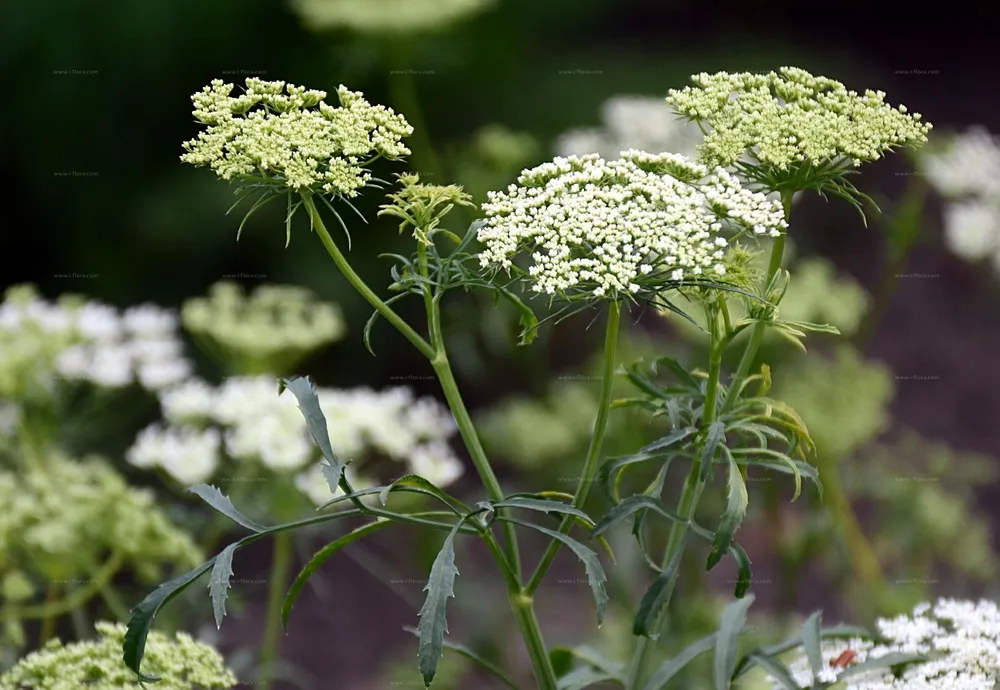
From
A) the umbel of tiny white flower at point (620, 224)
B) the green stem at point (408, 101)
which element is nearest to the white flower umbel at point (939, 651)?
the umbel of tiny white flower at point (620, 224)

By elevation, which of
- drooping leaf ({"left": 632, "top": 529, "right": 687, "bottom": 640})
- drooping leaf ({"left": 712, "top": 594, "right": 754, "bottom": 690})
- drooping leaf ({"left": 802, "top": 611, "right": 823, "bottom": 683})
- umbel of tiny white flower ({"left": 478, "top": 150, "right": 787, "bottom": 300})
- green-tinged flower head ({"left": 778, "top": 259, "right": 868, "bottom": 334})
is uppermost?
umbel of tiny white flower ({"left": 478, "top": 150, "right": 787, "bottom": 300})

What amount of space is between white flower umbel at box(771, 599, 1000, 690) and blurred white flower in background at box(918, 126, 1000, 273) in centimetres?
105

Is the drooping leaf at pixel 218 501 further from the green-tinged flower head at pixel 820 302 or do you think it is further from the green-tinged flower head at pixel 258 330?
the green-tinged flower head at pixel 820 302

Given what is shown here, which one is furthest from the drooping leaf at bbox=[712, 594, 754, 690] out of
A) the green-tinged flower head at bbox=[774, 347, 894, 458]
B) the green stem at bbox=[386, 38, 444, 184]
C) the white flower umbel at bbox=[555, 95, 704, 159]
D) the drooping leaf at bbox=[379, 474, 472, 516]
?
the white flower umbel at bbox=[555, 95, 704, 159]

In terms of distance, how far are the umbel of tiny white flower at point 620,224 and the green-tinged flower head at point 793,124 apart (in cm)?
3

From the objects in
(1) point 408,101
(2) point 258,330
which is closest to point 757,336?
(2) point 258,330

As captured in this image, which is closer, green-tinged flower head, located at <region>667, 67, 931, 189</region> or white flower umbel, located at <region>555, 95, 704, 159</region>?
green-tinged flower head, located at <region>667, 67, 931, 189</region>

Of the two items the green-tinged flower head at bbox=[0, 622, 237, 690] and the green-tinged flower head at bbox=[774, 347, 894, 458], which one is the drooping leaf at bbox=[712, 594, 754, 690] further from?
the green-tinged flower head at bbox=[774, 347, 894, 458]

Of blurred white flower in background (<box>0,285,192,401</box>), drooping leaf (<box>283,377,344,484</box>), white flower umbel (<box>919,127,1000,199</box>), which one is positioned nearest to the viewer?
drooping leaf (<box>283,377,344,484</box>)

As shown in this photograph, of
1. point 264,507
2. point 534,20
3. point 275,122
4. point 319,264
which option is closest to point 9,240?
point 319,264

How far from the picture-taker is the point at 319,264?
2719 mm

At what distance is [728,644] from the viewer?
0.82 metres

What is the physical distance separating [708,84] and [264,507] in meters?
0.82

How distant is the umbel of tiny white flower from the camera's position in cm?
67
